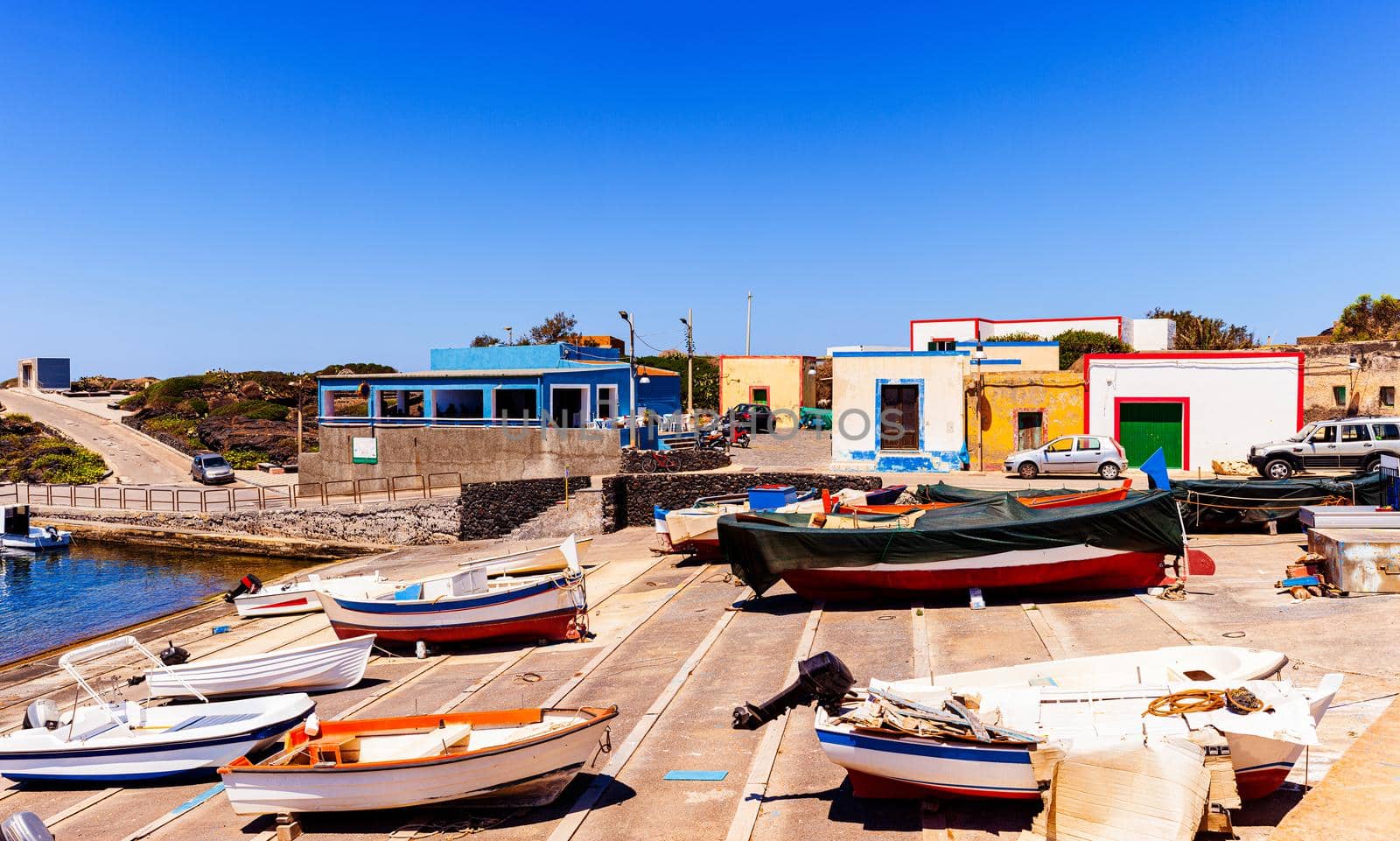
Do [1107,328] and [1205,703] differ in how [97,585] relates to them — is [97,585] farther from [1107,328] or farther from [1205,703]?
[1107,328]

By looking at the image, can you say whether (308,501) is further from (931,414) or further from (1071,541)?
(1071,541)

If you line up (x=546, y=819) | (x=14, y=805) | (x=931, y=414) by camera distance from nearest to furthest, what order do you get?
(x=546, y=819) → (x=14, y=805) → (x=931, y=414)

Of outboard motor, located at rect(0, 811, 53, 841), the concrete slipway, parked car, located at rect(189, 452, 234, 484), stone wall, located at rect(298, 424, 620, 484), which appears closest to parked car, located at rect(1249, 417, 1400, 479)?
the concrete slipway

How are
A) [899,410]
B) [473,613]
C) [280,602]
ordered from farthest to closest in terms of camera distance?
[899,410], [280,602], [473,613]

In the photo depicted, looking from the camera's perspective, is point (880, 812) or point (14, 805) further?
point (14, 805)

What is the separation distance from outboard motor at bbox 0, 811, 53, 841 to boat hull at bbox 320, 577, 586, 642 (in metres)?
8.29

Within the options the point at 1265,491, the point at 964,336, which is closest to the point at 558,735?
the point at 1265,491

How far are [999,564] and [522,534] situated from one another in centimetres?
1918

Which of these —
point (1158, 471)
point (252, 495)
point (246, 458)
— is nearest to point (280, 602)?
point (252, 495)

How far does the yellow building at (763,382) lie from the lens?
48469 mm

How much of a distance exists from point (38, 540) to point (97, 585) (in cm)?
775

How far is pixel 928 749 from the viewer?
8.20 m

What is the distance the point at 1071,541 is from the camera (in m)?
15.9

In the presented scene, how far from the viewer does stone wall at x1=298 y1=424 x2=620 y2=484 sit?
34406mm
